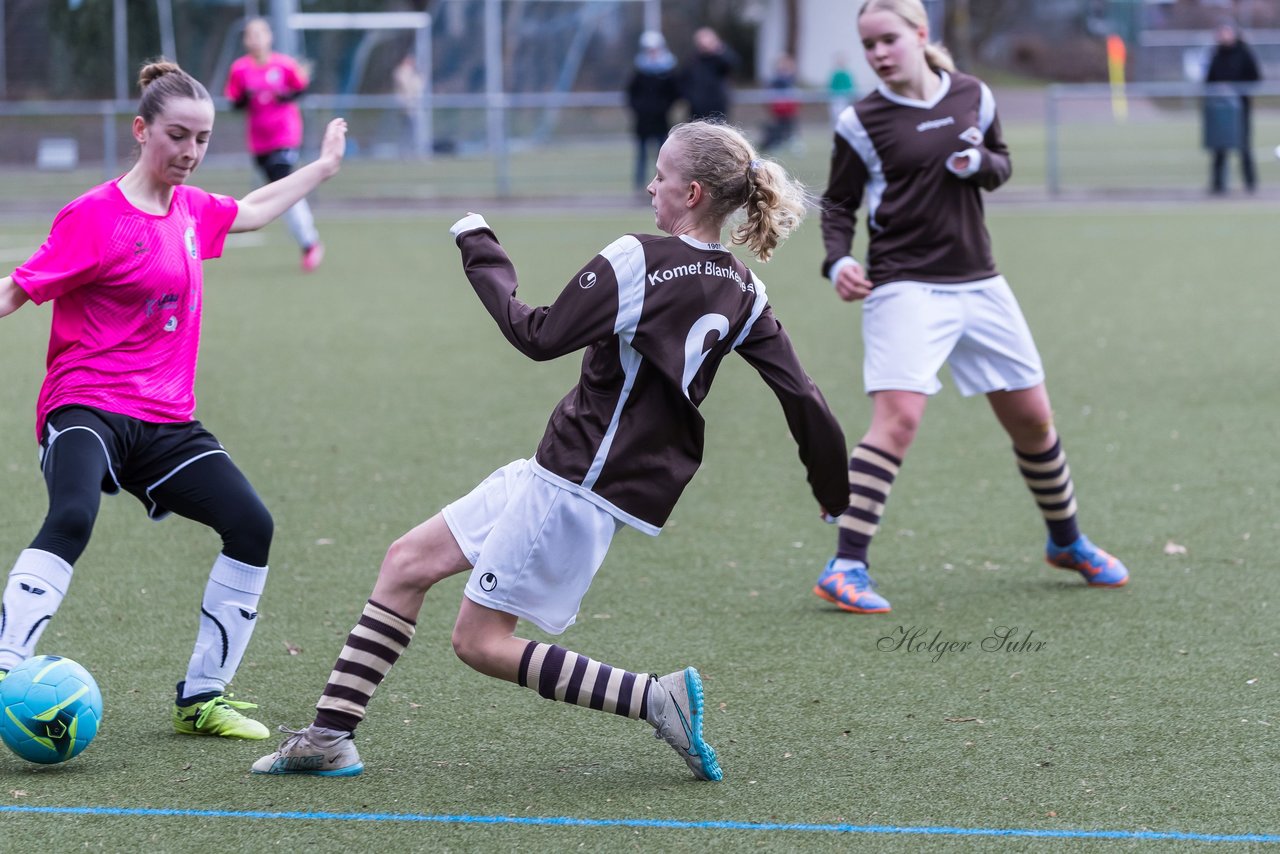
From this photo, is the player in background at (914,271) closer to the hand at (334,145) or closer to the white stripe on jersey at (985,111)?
the white stripe on jersey at (985,111)

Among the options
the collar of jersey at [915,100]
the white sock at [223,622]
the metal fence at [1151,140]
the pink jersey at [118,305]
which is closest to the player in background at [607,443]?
the white sock at [223,622]

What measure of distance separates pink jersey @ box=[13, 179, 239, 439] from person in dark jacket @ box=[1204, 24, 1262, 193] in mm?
19347

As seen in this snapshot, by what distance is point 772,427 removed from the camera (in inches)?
343

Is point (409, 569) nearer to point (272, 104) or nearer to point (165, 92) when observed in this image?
point (165, 92)

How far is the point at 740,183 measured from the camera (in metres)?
3.80

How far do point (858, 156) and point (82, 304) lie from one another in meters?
2.69

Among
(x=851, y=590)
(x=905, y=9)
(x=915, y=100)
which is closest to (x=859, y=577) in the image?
(x=851, y=590)

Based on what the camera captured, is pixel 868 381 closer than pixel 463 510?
No

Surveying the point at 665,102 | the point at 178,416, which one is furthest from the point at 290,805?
the point at 665,102

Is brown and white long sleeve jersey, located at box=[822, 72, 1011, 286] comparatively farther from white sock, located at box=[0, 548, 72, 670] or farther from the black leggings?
white sock, located at box=[0, 548, 72, 670]

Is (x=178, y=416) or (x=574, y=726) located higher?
(x=178, y=416)

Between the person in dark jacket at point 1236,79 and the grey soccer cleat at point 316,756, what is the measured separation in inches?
772

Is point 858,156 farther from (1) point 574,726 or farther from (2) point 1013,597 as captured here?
(1) point 574,726

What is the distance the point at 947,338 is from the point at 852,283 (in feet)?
1.23
